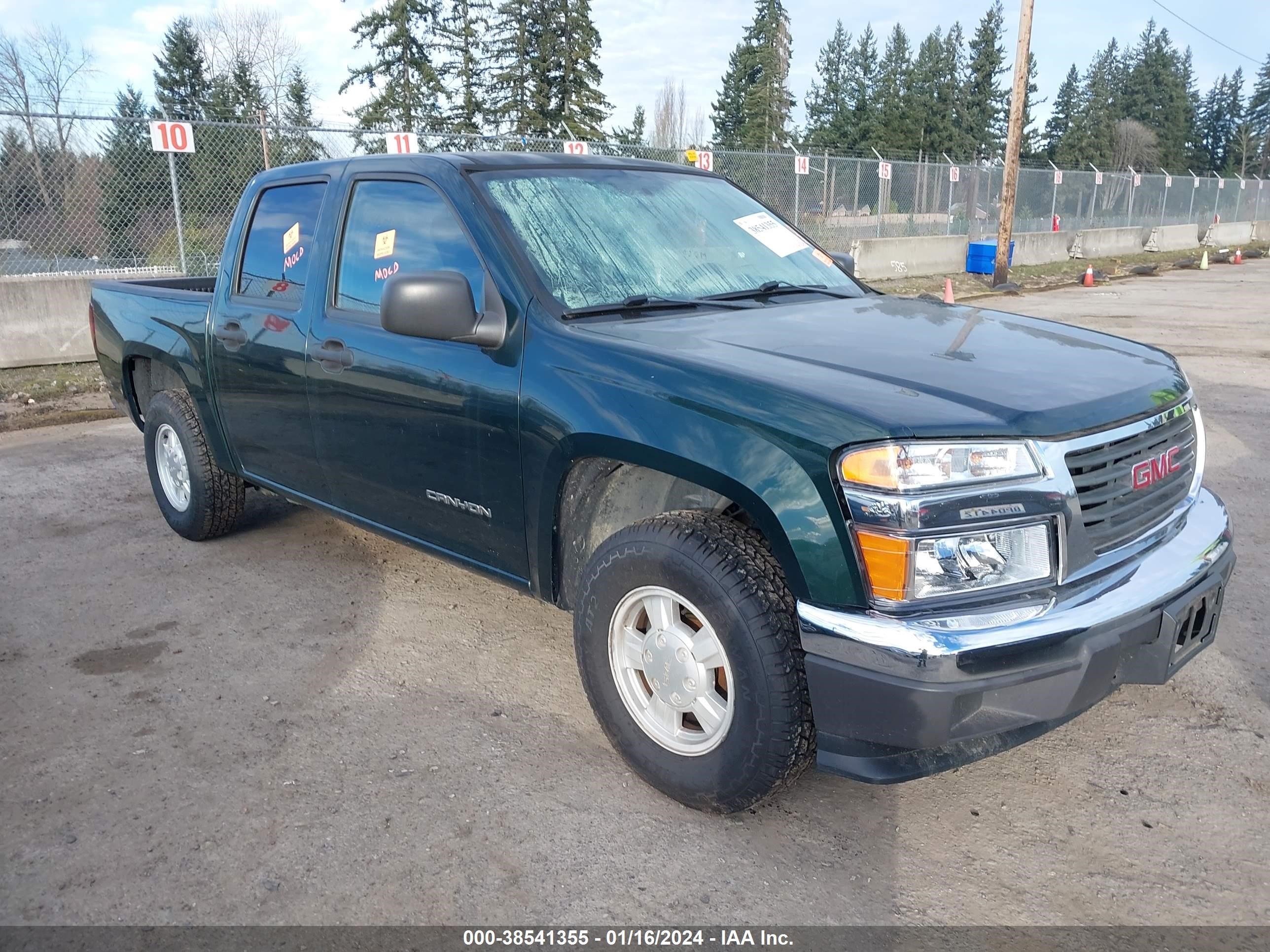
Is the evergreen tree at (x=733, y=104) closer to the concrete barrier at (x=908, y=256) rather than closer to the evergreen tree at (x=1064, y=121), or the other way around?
the evergreen tree at (x=1064, y=121)

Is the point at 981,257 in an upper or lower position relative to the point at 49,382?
upper

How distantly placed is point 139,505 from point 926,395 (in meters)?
5.03

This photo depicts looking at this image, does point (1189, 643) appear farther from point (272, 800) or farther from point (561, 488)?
point (272, 800)

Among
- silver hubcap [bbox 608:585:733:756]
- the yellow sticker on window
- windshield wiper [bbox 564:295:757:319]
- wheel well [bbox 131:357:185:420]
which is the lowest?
silver hubcap [bbox 608:585:733:756]

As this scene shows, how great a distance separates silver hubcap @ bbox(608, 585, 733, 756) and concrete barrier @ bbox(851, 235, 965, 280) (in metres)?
17.4

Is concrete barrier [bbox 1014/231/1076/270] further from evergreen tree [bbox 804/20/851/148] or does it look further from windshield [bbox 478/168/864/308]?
evergreen tree [bbox 804/20/851/148]

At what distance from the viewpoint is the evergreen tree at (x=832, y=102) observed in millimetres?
74125

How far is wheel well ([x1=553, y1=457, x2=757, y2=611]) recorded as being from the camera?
3105 mm

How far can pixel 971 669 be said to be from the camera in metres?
2.36

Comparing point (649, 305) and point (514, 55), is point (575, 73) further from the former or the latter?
point (649, 305)

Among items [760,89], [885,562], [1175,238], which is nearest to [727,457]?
[885,562]

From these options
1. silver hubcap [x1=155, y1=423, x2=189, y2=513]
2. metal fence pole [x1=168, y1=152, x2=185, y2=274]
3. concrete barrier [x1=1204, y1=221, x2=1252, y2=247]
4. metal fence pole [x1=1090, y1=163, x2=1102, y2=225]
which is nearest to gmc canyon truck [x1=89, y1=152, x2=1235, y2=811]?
silver hubcap [x1=155, y1=423, x2=189, y2=513]

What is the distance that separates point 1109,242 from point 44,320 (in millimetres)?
29498

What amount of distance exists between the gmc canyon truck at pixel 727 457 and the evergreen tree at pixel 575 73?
40447 mm
